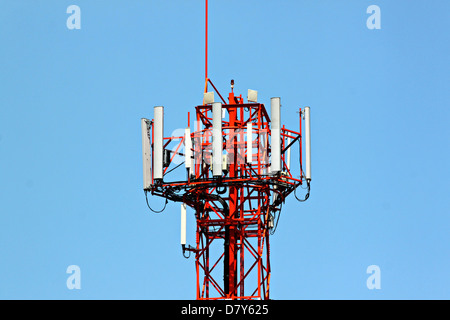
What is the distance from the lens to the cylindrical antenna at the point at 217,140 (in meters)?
60.3

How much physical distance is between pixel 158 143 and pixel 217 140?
4437 millimetres

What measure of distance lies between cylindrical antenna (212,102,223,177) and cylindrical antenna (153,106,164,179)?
4.00m

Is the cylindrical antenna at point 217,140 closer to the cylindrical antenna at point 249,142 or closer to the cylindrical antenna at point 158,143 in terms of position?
the cylindrical antenna at point 249,142

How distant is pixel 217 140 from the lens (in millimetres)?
60594

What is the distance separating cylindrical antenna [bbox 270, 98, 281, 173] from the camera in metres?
59.7

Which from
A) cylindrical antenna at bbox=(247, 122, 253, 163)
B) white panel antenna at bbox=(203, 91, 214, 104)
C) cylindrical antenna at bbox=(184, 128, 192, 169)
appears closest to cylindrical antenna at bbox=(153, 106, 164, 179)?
cylindrical antenna at bbox=(184, 128, 192, 169)

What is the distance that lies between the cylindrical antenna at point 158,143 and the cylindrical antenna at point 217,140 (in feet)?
13.1

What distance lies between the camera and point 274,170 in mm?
59719

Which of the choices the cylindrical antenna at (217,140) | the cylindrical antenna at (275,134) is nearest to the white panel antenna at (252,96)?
the cylindrical antenna at (275,134)

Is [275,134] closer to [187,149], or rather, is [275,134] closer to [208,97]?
[187,149]

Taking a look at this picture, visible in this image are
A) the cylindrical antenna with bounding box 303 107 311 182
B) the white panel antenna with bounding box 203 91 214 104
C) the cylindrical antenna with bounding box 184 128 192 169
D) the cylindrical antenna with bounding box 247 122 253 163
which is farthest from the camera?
the white panel antenna with bounding box 203 91 214 104

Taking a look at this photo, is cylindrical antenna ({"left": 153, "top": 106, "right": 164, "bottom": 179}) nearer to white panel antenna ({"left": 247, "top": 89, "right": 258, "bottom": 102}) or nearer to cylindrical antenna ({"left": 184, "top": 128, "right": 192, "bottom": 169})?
cylindrical antenna ({"left": 184, "top": 128, "right": 192, "bottom": 169})
